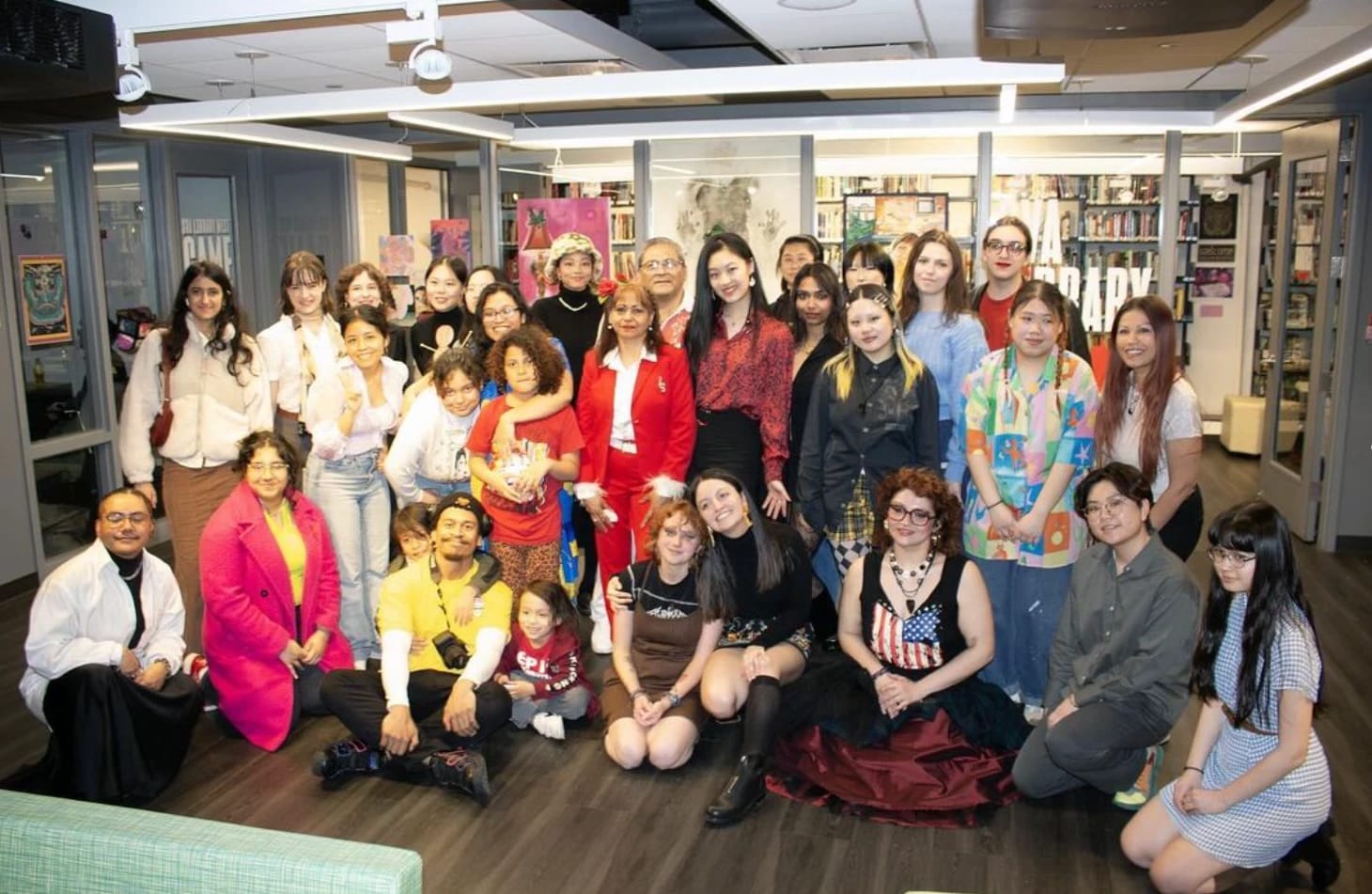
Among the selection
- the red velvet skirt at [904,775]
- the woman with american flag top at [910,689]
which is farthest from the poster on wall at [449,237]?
the red velvet skirt at [904,775]

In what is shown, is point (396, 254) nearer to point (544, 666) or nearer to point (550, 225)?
point (550, 225)

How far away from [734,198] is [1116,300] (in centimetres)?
255

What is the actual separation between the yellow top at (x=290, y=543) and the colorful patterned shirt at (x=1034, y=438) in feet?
8.58

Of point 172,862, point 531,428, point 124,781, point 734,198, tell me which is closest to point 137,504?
point 124,781

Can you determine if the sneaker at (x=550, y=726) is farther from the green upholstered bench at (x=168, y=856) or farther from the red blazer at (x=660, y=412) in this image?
the green upholstered bench at (x=168, y=856)

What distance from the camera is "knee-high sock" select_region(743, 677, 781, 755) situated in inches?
150

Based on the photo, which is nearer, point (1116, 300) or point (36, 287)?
point (36, 287)

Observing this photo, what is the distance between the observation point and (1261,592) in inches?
122

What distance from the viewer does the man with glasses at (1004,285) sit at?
4.69 metres

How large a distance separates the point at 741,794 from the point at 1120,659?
1.29m

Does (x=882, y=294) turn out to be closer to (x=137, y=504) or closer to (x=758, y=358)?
(x=758, y=358)

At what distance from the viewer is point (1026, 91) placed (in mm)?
7258

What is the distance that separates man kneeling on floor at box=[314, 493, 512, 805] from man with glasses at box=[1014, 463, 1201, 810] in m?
1.86

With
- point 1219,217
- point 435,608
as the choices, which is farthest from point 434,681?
point 1219,217
